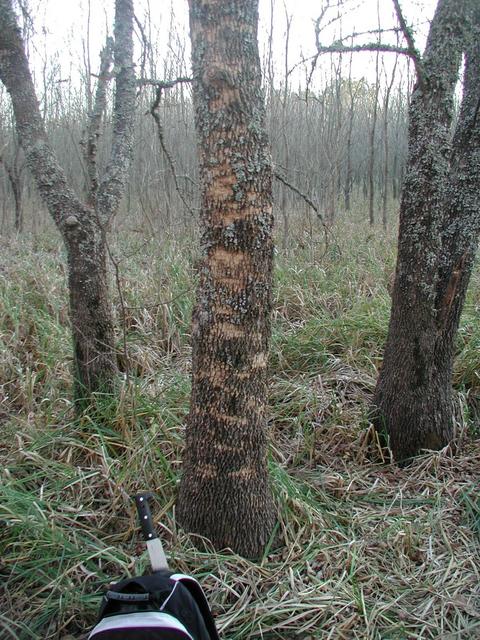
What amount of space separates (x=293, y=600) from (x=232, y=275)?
109 centimetres

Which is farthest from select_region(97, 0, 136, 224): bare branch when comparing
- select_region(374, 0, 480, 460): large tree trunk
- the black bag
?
the black bag

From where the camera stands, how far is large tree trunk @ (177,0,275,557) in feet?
5.03

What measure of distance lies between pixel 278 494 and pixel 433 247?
1320 millimetres

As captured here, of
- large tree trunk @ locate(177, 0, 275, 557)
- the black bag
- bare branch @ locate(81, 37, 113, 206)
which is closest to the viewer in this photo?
the black bag

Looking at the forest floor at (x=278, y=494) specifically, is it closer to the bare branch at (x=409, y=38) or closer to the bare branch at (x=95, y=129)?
the bare branch at (x=95, y=129)

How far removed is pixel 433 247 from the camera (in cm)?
239

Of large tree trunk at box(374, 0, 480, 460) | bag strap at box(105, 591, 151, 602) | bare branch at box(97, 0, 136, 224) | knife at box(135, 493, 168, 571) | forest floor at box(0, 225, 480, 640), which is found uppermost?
bare branch at box(97, 0, 136, 224)

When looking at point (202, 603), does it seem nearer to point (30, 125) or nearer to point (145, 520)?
point (145, 520)

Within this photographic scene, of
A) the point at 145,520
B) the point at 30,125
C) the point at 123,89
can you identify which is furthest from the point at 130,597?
the point at 123,89

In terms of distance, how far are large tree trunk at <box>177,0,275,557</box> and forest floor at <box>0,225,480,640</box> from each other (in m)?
0.19

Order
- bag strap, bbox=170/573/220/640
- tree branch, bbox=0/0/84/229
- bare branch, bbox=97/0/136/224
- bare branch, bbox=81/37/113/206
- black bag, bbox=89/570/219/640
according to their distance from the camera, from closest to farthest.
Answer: black bag, bbox=89/570/219/640 → bag strap, bbox=170/573/220/640 → bare branch, bbox=81/37/113/206 → tree branch, bbox=0/0/84/229 → bare branch, bbox=97/0/136/224

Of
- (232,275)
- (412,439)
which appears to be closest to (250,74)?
(232,275)

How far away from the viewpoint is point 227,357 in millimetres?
1688

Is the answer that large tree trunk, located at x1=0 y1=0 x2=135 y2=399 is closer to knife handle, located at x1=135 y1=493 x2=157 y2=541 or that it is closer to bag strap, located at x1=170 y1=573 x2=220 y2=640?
knife handle, located at x1=135 y1=493 x2=157 y2=541
